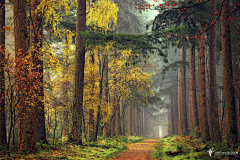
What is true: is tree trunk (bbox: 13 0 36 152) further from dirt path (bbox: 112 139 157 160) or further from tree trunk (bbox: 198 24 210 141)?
tree trunk (bbox: 198 24 210 141)

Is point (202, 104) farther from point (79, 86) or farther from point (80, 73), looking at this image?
point (80, 73)

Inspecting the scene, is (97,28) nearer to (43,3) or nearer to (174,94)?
(43,3)

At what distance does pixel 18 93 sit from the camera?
641 centimetres

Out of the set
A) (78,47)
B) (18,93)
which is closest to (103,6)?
(78,47)

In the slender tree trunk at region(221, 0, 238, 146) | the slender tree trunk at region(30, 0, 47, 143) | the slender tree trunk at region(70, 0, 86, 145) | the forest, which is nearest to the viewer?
the forest

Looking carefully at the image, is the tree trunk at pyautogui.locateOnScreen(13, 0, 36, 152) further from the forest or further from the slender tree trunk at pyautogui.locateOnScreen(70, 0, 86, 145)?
the slender tree trunk at pyautogui.locateOnScreen(70, 0, 86, 145)

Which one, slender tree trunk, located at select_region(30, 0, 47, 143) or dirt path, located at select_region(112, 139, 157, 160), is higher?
slender tree trunk, located at select_region(30, 0, 47, 143)

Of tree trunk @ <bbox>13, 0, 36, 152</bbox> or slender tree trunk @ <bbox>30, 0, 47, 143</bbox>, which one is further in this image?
slender tree trunk @ <bbox>30, 0, 47, 143</bbox>

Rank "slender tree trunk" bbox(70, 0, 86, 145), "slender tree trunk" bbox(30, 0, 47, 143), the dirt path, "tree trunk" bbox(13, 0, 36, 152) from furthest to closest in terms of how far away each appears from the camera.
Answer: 1. "slender tree trunk" bbox(70, 0, 86, 145)
2. the dirt path
3. "slender tree trunk" bbox(30, 0, 47, 143)
4. "tree trunk" bbox(13, 0, 36, 152)

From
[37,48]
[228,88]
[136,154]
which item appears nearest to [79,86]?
[37,48]

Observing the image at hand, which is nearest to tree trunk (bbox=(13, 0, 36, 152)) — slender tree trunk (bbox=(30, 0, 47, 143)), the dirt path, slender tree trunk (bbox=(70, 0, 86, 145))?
slender tree trunk (bbox=(30, 0, 47, 143))

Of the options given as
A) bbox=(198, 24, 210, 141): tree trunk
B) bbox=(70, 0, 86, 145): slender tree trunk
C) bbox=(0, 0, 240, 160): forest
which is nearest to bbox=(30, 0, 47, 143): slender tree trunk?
bbox=(0, 0, 240, 160): forest

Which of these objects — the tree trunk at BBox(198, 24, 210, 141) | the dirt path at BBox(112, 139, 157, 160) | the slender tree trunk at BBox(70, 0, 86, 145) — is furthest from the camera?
the tree trunk at BBox(198, 24, 210, 141)

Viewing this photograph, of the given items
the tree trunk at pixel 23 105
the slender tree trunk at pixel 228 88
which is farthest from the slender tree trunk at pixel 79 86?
the slender tree trunk at pixel 228 88
